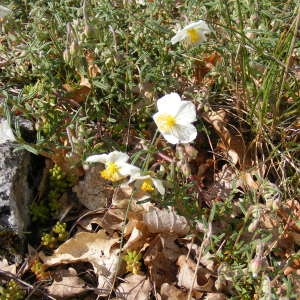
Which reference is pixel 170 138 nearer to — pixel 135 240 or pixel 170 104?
pixel 170 104

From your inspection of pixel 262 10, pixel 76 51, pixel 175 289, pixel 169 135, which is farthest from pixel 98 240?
pixel 262 10

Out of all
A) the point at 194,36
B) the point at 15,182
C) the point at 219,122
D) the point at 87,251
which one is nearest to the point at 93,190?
the point at 87,251

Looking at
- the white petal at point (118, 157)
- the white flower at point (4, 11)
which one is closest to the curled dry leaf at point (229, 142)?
the white petal at point (118, 157)

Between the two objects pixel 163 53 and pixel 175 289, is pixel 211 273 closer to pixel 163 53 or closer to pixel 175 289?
pixel 175 289

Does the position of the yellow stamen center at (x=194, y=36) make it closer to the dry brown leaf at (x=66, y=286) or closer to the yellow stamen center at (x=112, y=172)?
the yellow stamen center at (x=112, y=172)

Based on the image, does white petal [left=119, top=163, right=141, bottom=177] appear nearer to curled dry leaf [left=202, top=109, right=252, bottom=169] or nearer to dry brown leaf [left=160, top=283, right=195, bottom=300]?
dry brown leaf [left=160, top=283, right=195, bottom=300]
